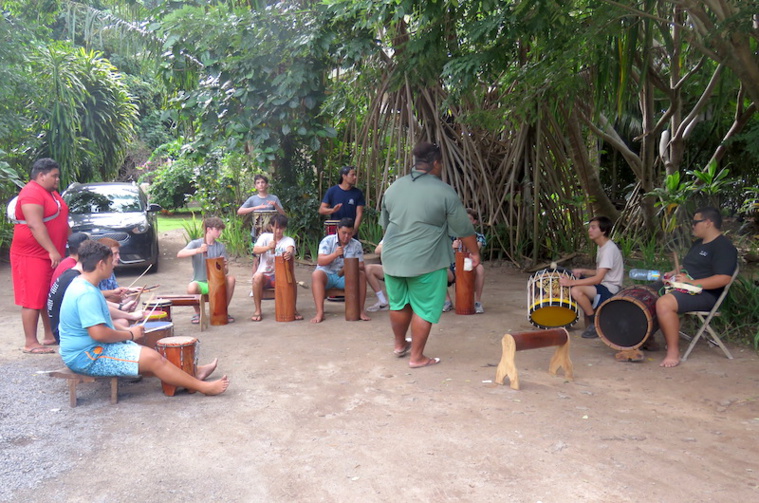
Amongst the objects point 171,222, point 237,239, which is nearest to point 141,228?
point 237,239

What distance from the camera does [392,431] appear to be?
13.5ft

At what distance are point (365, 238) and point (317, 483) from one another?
7.54 m

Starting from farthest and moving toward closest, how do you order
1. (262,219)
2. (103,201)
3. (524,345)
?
1. (103,201)
2. (262,219)
3. (524,345)

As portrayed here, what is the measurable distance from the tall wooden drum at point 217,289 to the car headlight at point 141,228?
3.89m

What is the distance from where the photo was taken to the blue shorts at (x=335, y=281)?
7.30 m

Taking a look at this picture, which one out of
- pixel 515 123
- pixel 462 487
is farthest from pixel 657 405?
pixel 515 123

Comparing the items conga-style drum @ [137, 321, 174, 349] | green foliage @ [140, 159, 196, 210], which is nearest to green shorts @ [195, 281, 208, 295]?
conga-style drum @ [137, 321, 174, 349]

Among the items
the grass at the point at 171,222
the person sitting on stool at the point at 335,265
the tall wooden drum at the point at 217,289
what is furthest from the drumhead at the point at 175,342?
the grass at the point at 171,222

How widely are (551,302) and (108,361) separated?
366 cm

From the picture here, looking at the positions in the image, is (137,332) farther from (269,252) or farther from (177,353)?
(269,252)

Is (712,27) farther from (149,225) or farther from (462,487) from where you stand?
(149,225)

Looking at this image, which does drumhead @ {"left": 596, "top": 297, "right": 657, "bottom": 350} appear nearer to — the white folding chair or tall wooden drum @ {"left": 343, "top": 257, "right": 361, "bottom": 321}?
the white folding chair

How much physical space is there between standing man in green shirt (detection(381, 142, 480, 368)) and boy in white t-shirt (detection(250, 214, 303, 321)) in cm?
204

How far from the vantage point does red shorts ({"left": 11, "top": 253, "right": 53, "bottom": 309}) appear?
19.3 feet
